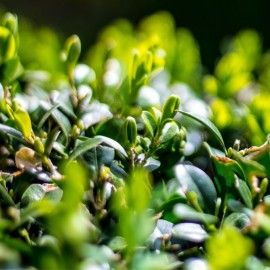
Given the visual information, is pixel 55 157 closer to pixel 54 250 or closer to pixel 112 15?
pixel 54 250

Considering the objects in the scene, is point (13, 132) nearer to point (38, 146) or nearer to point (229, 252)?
point (38, 146)

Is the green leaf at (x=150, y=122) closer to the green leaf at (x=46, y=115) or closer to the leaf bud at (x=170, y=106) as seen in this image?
the leaf bud at (x=170, y=106)

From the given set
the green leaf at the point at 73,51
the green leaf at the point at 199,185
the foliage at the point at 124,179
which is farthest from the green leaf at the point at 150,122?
the green leaf at the point at 73,51

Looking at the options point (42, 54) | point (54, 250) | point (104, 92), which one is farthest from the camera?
point (42, 54)

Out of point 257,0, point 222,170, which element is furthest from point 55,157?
point 257,0

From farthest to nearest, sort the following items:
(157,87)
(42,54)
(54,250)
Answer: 1. (42,54)
2. (157,87)
3. (54,250)

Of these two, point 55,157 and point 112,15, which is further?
point 112,15

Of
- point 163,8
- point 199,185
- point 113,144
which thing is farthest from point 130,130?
point 163,8

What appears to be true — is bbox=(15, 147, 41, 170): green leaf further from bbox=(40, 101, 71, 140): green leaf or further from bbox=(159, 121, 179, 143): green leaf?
bbox=(159, 121, 179, 143): green leaf
